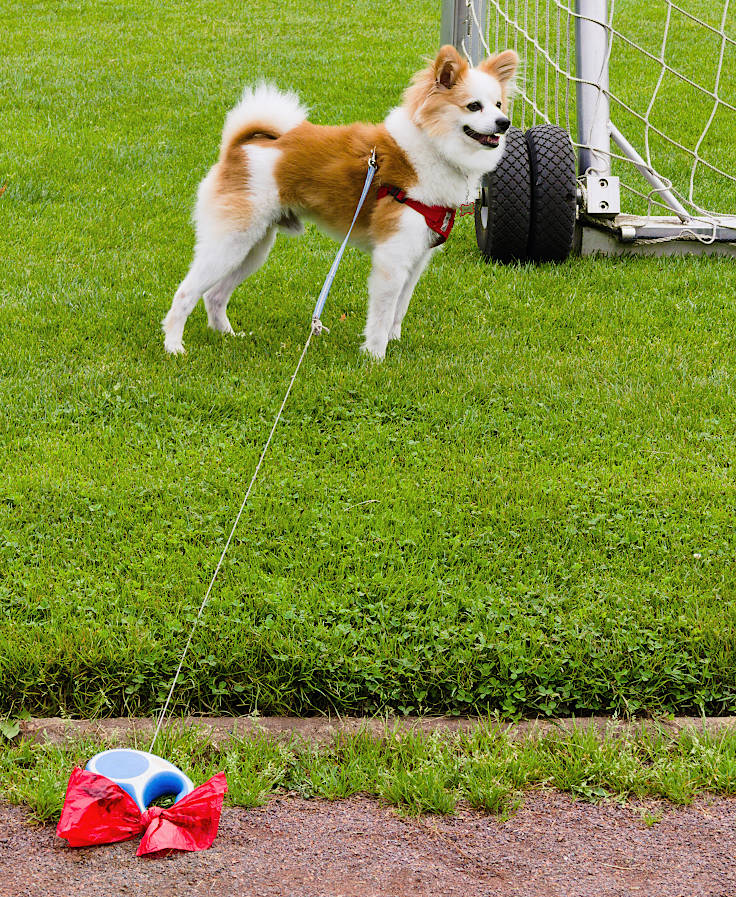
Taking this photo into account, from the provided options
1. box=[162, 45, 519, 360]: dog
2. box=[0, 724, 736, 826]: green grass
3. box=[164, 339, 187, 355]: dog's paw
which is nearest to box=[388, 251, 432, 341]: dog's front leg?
box=[162, 45, 519, 360]: dog

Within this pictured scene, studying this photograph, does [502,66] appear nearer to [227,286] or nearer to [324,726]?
[227,286]

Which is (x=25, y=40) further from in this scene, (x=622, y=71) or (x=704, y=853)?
(x=704, y=853)

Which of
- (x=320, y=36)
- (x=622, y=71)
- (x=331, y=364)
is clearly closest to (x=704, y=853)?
(x=331, y=364)

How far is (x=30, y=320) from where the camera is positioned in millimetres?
5512

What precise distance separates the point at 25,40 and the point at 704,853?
44.3 feet

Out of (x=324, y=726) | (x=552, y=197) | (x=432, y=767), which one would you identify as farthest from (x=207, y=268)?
(x=432, y=767)

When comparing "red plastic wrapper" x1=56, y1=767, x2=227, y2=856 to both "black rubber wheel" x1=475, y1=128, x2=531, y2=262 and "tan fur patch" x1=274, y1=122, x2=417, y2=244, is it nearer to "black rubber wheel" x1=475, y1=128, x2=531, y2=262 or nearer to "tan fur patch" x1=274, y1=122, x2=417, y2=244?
"tan fur patch" x1=274, y1=122, x2=417, y2=244

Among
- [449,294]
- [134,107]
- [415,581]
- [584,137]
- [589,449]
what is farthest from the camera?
[134,107]

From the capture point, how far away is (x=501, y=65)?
4.99 m

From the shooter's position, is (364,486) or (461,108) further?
(461,108)

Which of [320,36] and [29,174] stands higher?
[320,36]

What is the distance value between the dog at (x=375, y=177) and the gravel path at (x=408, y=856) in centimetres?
297

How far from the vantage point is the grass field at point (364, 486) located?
9.78ft

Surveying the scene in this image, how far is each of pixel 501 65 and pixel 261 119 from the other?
3.94ft
